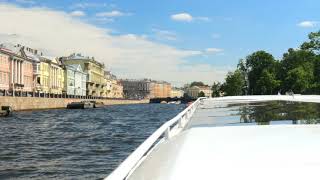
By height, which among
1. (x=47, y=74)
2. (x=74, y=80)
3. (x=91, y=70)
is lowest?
(x=74, y=80)

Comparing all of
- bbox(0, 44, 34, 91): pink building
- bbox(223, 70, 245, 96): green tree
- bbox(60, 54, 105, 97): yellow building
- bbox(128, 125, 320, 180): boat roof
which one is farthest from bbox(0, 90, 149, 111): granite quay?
bbox(60, 54, 105, 97): yellow building

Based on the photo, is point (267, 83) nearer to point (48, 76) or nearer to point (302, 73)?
point (302, 73)

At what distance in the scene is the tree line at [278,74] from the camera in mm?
73188

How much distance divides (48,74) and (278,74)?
145 ft

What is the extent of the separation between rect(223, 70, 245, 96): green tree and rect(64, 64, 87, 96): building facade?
40605 mm

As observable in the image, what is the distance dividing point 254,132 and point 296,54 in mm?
78526

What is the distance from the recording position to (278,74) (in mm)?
87750

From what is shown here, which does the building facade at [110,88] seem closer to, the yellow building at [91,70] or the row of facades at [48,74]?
the row of facades at [48,74]

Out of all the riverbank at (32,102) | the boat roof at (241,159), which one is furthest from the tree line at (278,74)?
the boat roof at (241,159)

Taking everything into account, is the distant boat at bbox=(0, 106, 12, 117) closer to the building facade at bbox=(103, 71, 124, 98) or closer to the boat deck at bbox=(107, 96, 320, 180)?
the boat deck at bbox=(107, 96, 320, 180)

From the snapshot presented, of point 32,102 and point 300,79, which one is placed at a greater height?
point 300,79

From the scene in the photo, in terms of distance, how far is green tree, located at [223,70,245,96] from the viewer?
302ft

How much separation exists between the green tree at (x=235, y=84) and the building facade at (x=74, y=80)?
4061cm

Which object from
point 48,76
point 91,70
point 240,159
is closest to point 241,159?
point 240,159
